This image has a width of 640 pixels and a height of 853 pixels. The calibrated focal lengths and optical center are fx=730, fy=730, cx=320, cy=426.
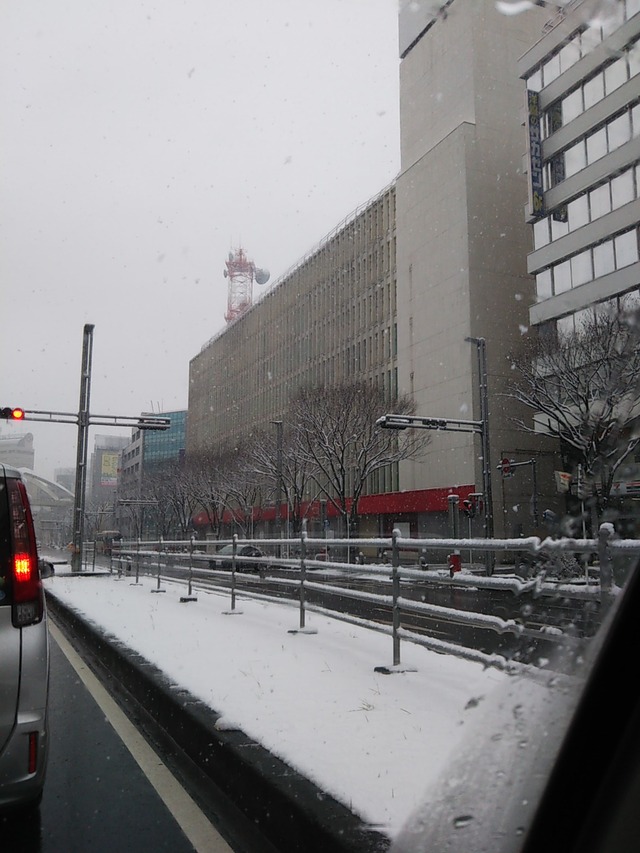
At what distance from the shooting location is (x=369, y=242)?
199ft

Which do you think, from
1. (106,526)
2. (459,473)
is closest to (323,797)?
(459,473)

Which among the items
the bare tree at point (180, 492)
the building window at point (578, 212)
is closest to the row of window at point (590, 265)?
the building window at point (578, 212)

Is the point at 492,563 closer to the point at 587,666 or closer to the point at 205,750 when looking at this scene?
the point at 205,750

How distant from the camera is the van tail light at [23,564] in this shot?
11.5ft

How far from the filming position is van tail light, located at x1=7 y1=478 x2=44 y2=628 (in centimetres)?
351

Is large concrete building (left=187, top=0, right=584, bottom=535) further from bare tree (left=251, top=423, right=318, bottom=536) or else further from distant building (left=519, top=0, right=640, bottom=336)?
distant building (left=519, top=0, right=640, bottom=336)

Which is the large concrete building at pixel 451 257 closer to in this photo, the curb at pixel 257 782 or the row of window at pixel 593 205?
the row of window at pixel 593 205

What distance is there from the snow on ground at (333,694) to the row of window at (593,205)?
17.8m

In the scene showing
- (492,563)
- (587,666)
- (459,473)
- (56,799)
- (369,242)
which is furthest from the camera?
(369,242)

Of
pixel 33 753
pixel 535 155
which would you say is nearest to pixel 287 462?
pixel 535 155

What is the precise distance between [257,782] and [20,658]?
4.07ft

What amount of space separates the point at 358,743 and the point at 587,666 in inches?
113

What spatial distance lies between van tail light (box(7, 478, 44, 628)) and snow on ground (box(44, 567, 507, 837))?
4.43 feet

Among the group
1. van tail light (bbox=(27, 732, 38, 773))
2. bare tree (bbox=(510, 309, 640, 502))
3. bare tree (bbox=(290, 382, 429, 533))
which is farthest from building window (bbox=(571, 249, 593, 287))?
van tail light (bbox=(27, 732, 38, 773))
